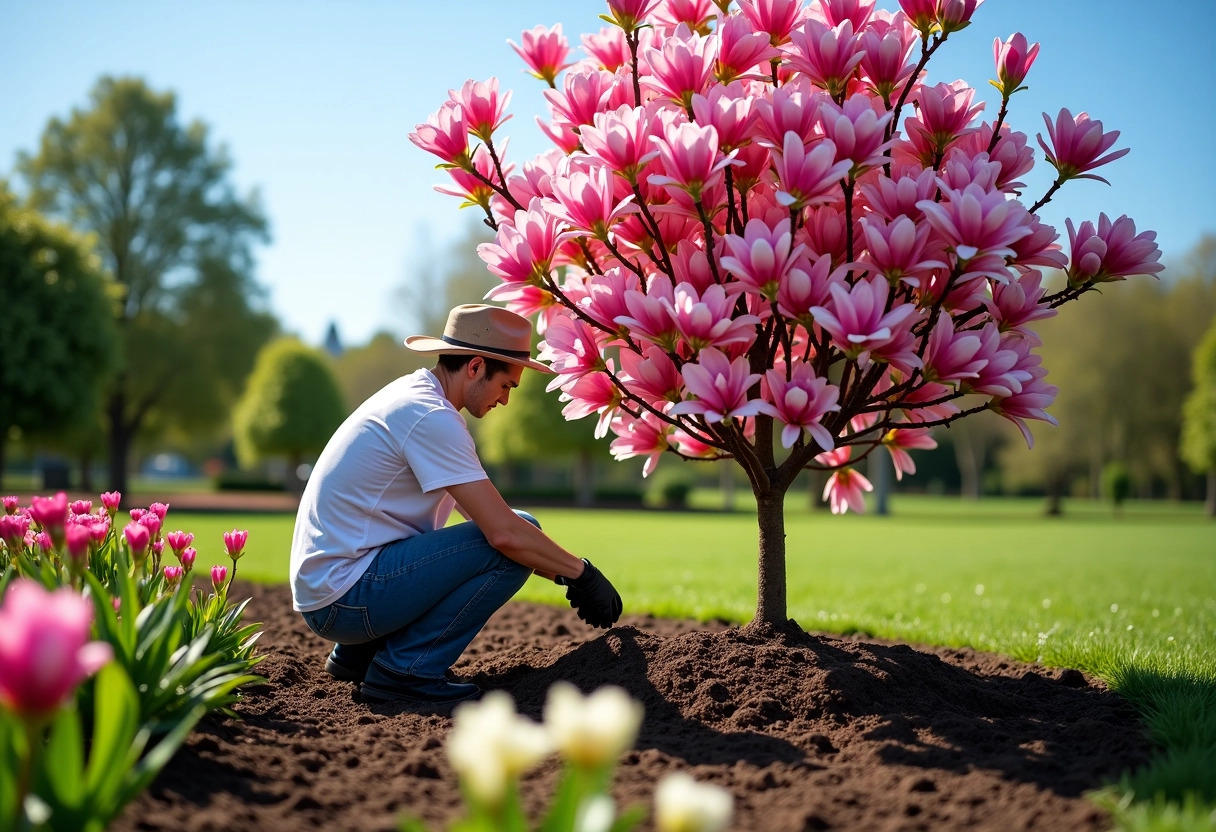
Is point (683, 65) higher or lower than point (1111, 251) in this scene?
higher

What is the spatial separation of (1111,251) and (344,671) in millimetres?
3377

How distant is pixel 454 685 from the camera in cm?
346

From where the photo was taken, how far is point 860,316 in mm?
2637

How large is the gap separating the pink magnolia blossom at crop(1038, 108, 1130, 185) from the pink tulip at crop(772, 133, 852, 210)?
905 mm

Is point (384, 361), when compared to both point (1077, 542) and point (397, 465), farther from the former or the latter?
point (397, 465)

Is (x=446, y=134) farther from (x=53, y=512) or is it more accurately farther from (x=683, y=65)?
(x=53, y=512)

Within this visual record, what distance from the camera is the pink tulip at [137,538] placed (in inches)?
112

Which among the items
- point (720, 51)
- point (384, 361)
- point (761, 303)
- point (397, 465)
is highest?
point (384, 361)

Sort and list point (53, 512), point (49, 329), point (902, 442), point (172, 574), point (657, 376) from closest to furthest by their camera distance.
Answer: point (53, 512) → point (657, 376) → point (172, 574) → point (902, 442) → point (49, 329)

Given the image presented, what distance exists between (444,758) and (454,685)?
901mm

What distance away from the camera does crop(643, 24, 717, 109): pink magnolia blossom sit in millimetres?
2879

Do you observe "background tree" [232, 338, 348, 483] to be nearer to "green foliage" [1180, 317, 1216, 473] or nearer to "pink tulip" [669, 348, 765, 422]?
"pink tulip" [669, 348, 765, 422]

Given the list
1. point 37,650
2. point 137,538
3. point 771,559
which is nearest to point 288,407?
point 137,538

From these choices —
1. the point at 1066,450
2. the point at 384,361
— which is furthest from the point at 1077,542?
the point at 384,361
